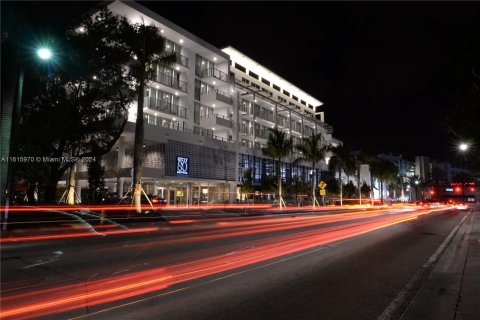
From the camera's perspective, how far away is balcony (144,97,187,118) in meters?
39.4

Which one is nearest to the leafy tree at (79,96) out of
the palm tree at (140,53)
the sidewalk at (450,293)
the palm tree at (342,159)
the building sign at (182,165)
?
the palm tree at (140,53)

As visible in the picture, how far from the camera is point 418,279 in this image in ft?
25.8

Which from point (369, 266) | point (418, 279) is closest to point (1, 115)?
point (369, 266)

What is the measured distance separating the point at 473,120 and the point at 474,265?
25.0 ft

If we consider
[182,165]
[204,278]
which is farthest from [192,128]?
[204,278]

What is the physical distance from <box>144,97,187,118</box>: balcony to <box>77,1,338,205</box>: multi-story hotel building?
108 mm

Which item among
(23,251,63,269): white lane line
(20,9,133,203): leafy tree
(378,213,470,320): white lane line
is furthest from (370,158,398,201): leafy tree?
(23,251,63,269): white lane line

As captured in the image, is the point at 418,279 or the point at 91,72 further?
the point at 91,72

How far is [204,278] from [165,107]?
117 ft

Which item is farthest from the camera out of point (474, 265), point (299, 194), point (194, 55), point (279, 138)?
point (299, 194)

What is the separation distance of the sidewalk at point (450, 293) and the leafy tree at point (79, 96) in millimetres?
21165

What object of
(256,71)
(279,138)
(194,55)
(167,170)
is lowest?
(167,170)

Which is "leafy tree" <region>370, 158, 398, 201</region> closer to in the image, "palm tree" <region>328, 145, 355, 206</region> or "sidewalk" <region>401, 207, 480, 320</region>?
"palm tree" <region>328, 145, 355, 206</region>

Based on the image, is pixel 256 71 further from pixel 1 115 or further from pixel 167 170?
pixel 1 115
